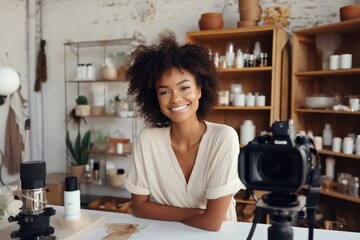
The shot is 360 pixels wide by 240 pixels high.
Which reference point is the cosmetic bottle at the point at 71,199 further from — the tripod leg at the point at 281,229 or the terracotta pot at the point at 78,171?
the terracotta pot at the point at 78,171

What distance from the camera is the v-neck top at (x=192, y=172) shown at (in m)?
1.31

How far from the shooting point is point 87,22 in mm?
3455

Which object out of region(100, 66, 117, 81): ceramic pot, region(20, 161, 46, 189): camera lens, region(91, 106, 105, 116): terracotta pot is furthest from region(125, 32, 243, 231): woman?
region(91, 106, 105, 116): terracotta pot

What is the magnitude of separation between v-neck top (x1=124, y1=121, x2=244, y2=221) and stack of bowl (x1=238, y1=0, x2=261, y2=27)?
1408 mm

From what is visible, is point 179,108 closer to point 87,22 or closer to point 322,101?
point 322,101

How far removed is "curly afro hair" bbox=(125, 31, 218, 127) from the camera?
1387mm

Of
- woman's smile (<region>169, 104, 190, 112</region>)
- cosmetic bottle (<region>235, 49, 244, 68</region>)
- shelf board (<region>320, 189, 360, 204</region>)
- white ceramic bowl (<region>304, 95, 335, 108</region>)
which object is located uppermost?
cosmetic bottle (<region>235, 49, 244, 68</region>)

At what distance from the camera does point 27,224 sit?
39.3 inches

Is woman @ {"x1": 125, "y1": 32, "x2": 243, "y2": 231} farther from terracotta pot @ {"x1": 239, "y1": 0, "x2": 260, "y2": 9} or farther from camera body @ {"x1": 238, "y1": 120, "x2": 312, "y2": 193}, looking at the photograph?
terracotta pot @ {"x1": 239, "y1": 0, "x2": 260, "y2": 9}

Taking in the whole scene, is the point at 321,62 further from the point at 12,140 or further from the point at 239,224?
the point at 12,140

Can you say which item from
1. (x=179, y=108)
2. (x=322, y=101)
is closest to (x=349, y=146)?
(x=322, y=101)

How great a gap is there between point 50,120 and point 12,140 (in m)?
0.54

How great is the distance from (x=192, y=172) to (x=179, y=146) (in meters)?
0.15

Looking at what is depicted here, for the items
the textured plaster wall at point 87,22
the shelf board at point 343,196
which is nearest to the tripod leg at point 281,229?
the shelf board at point 343,196
